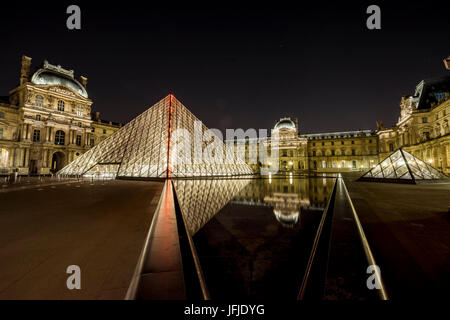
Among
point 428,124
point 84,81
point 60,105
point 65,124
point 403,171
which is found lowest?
point 403,171

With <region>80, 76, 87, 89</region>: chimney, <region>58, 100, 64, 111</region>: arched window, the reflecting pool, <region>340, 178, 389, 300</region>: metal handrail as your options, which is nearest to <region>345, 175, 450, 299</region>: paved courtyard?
<region>340, 178, 389, 300</region>: metal handrail

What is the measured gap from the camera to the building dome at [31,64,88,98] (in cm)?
2660

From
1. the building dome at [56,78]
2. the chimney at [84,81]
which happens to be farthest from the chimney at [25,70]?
the chimney at [84,81]

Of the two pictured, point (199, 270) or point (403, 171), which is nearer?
point (199, 270)

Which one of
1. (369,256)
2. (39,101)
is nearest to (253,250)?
(369,256)

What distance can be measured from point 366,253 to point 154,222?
9.91 feet

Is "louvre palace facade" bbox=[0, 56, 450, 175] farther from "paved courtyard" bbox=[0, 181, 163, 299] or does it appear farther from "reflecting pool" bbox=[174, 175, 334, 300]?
"reflecting pool" bbox=[174, 175, 334, 300]

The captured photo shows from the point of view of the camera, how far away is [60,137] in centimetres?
2839

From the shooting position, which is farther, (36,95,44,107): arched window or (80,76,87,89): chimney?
(80,76,87,89): chimney

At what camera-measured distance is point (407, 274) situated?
1.67 m

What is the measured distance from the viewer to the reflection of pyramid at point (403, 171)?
44.0ft

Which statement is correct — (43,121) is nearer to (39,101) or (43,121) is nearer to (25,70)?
(39,101)

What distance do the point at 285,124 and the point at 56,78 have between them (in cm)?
4735

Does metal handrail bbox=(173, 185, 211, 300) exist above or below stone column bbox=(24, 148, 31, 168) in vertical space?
below
